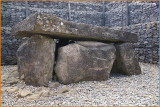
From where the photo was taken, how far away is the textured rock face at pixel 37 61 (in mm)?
3498

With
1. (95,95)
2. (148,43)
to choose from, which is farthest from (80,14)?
(95,95)

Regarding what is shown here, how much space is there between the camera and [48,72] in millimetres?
3641

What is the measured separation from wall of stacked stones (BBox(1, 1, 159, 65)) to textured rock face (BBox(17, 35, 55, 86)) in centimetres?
370

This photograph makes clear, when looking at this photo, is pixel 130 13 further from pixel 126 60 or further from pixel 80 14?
pixel 126 60

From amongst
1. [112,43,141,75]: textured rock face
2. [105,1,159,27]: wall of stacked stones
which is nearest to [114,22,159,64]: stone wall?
[105,1,159,27]: wall of stacked stones

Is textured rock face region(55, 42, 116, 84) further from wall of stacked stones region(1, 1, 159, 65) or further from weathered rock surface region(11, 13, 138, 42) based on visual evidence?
wall of stacked stones region(1, 1, 159, 65)

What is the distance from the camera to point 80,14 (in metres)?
9.69

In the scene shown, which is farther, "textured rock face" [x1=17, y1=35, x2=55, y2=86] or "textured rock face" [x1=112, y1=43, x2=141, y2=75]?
"textured rock face" [x1=112, y1=43, x2=141, y2=75]

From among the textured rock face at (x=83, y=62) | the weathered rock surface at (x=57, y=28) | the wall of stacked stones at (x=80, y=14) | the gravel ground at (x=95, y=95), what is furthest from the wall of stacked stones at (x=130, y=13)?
the gravel ground at (x=95, y=95)

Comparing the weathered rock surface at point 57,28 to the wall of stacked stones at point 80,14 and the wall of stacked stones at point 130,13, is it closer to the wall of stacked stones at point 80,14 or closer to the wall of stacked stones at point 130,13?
the wall of stacked stones at point 80,14

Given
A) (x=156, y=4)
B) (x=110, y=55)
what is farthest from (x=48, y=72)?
(x=156, y=4)

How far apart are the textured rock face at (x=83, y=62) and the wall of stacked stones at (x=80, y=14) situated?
12.1ft

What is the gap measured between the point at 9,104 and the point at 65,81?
136 centimetres

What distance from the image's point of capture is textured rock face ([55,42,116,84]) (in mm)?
3738
